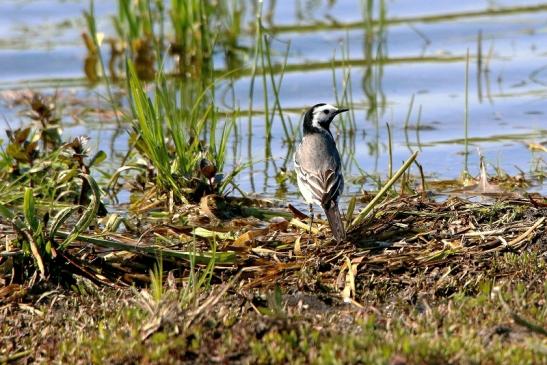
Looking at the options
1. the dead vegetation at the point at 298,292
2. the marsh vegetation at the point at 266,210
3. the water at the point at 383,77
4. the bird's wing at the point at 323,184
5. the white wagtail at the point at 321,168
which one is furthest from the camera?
the water at the point at 383,77

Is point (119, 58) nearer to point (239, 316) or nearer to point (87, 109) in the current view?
point (87, 109)

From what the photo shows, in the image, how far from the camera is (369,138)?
38.1 ft

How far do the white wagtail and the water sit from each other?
0.75 metres

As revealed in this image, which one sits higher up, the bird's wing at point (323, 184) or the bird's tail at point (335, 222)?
the bird's wing at point (323, 184)

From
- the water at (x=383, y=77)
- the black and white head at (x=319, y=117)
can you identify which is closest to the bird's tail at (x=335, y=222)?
the black and white head at (x=319, y=117)

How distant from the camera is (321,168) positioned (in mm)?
7844

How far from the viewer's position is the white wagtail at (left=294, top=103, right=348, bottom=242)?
7199mm

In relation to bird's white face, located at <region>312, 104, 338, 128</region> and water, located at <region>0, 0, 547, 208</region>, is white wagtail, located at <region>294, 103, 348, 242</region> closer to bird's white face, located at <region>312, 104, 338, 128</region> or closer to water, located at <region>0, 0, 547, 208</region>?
bird's white face, located at <region>312, 104, 338, 128</region>

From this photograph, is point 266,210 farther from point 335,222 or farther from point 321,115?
point 335,222

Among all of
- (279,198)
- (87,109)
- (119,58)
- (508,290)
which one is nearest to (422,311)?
(508,290)

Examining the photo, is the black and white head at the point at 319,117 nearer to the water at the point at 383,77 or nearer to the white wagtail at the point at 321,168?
the white wagtail at the point at 321,168

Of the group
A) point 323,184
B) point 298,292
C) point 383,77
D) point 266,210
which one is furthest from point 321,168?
point 383,77

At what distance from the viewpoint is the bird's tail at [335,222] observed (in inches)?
273

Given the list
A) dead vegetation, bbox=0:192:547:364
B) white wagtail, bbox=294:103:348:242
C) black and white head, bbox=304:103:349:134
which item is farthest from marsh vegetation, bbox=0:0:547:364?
black and white head, bbox=304:103:349:134
